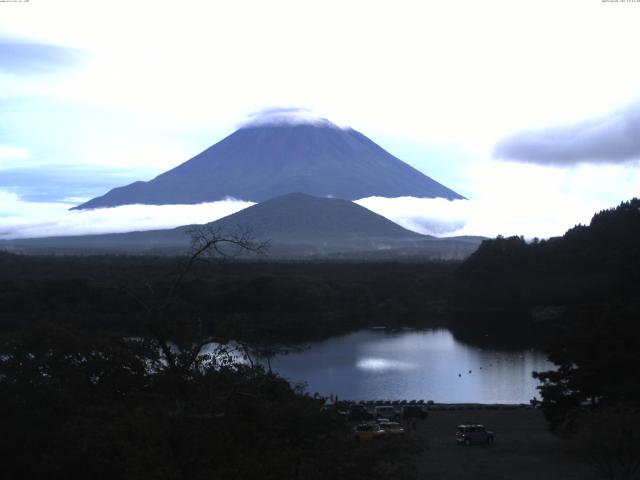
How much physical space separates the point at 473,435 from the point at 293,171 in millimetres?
119598

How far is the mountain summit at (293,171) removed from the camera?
128 meters

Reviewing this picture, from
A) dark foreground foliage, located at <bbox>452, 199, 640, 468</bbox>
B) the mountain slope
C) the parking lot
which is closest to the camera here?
dark foreground foliage, located at <bbox>452, 199, 640, 468</bbox>

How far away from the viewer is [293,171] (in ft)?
435

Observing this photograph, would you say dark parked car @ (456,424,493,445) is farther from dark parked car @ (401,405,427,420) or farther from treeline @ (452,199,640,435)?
treeline @ (452,199,640,435)

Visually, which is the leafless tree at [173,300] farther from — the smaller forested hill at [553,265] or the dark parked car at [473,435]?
the smaller forested hill at [553,265]

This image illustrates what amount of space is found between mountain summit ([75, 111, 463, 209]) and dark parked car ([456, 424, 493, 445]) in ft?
373

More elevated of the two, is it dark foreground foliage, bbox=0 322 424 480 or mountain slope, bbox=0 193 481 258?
mountain slope, bbox=0 193 481 258

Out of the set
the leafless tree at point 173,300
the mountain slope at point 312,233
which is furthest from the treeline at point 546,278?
the mountain slope at point 312,233

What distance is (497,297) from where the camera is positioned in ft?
150

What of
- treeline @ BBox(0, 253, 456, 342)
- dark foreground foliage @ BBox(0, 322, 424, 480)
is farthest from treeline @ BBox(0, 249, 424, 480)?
treeline @ BBox(0, 253, 456, 342)

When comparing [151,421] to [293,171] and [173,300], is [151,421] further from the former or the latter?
[293,171]

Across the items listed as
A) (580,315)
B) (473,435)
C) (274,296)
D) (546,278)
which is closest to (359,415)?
(473,435)

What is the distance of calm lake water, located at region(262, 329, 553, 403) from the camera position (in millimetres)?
21797

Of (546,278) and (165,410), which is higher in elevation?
(165,410)
